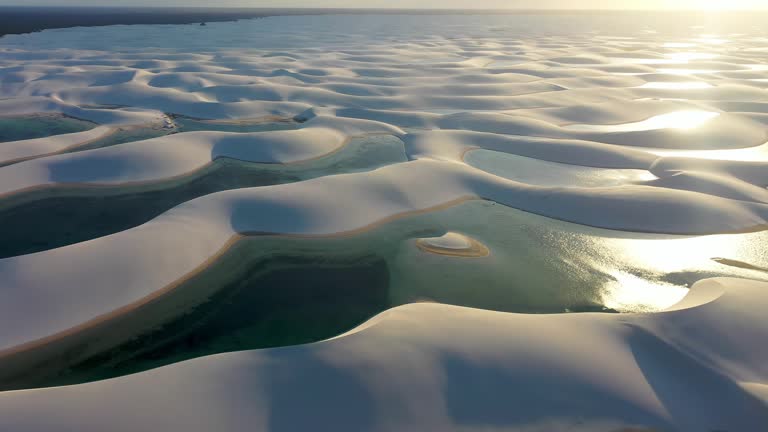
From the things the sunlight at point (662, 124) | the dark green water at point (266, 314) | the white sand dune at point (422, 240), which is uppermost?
the sunlight at point (662, 124)

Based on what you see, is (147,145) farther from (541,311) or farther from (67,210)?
(541,311)

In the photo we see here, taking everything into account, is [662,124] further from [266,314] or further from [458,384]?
[266,314]

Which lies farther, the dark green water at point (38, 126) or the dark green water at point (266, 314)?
the dark green water at point (38, 126)

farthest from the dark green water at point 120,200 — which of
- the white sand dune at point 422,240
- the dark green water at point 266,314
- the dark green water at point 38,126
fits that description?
the dark green water at point 38,126

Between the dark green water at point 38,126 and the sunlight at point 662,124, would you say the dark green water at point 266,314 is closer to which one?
the sunlight at point 662,124

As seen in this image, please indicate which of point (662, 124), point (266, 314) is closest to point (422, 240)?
point (266, 314)

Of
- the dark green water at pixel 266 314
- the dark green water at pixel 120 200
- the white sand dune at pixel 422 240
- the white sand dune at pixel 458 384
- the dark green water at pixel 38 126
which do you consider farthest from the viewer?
the dark green water at pixel 38 126

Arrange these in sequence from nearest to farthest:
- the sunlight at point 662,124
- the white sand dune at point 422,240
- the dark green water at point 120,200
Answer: the white sand dune at point 422,240, the dark green water at point 120,200, the sunlight at point 662,124

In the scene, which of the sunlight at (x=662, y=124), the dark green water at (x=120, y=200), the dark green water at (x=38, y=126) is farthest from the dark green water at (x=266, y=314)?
the dark green water at (x=38, y=126)

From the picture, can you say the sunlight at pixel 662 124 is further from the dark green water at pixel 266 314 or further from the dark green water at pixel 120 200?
the dark green water at pixel 266 314

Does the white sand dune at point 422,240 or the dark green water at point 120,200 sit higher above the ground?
the white sand dune at point 422,240
